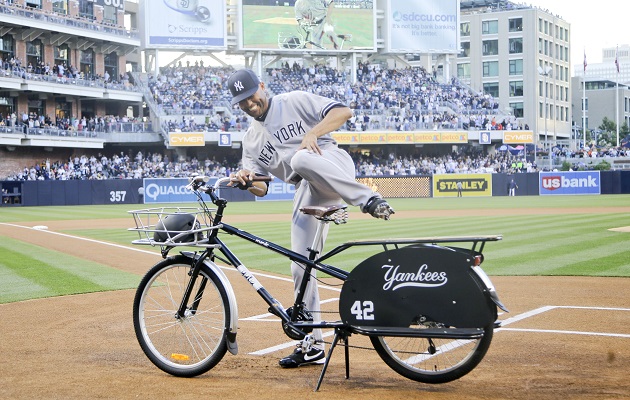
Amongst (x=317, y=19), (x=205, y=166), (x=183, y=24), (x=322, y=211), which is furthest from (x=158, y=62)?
(x=322, y=211)

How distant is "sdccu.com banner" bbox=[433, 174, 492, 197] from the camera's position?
5106 cm

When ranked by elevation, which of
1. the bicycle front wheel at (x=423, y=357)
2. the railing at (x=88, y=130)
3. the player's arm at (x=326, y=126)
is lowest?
the bicycle front wheel at (x=423, y=357)

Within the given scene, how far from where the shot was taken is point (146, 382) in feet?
18.1

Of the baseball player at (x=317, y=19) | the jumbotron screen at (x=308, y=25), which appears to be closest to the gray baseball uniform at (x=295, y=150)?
the jumbotron screen at (x=308, y=25)

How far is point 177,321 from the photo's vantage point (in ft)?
19.5

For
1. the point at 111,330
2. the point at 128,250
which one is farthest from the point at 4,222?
the point at 111,330

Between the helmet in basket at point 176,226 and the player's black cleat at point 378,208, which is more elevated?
the player's black cleat at point 378,208

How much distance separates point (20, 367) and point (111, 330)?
1670mm

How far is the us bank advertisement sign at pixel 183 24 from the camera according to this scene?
60.6m

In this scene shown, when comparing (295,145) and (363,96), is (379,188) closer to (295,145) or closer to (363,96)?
(363,96)

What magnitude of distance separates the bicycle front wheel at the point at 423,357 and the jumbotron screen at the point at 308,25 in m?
58.3

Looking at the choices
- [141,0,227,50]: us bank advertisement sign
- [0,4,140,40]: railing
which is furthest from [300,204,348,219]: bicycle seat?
[141,0,227,50]: us bank advertisement sign

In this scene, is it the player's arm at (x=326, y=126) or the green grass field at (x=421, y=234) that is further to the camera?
the green grass field at (x=421, y=234)

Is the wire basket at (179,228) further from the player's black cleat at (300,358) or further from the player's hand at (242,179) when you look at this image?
the player's black cleat at (300,358)
